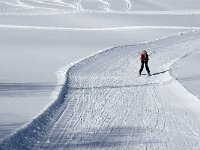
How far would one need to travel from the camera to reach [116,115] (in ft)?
49.6

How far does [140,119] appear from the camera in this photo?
14812mm

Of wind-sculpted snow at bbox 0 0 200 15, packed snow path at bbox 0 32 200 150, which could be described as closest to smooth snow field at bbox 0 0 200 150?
packed snow path at bbox 0 32 200 150

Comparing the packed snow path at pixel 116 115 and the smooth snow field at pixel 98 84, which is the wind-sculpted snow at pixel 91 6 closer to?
the smooth snow field at pixel 98 84

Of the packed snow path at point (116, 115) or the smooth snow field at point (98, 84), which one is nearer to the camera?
the packed snow path at point (116, 115)

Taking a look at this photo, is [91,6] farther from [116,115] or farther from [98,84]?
[116,115]

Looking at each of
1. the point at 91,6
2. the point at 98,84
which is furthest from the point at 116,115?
the point at 91,6

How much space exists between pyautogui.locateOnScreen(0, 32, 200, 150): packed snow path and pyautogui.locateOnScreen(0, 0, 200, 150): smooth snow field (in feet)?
0.09

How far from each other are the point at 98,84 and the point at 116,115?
470 centimetres

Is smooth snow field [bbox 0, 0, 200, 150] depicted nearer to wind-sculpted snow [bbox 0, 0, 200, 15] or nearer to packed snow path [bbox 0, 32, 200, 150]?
packed snow path [bbox 0, 32, 200, 150]

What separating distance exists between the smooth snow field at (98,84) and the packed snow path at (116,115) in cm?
3

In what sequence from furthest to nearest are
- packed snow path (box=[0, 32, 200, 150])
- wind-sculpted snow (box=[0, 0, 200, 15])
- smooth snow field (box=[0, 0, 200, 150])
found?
wind-sculpted snow (box=[0, 0, 200, 15])
smooth snow field (box=[0, 0, 200, 150])
packed snow path (box=[0, 32, 200, 150])

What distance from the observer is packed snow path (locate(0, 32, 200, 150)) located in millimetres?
12484

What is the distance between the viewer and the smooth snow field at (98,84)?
12953 millimetres

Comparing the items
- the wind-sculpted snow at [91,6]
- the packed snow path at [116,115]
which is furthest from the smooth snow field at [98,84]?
the wind-sculpted snow at [91,6]
